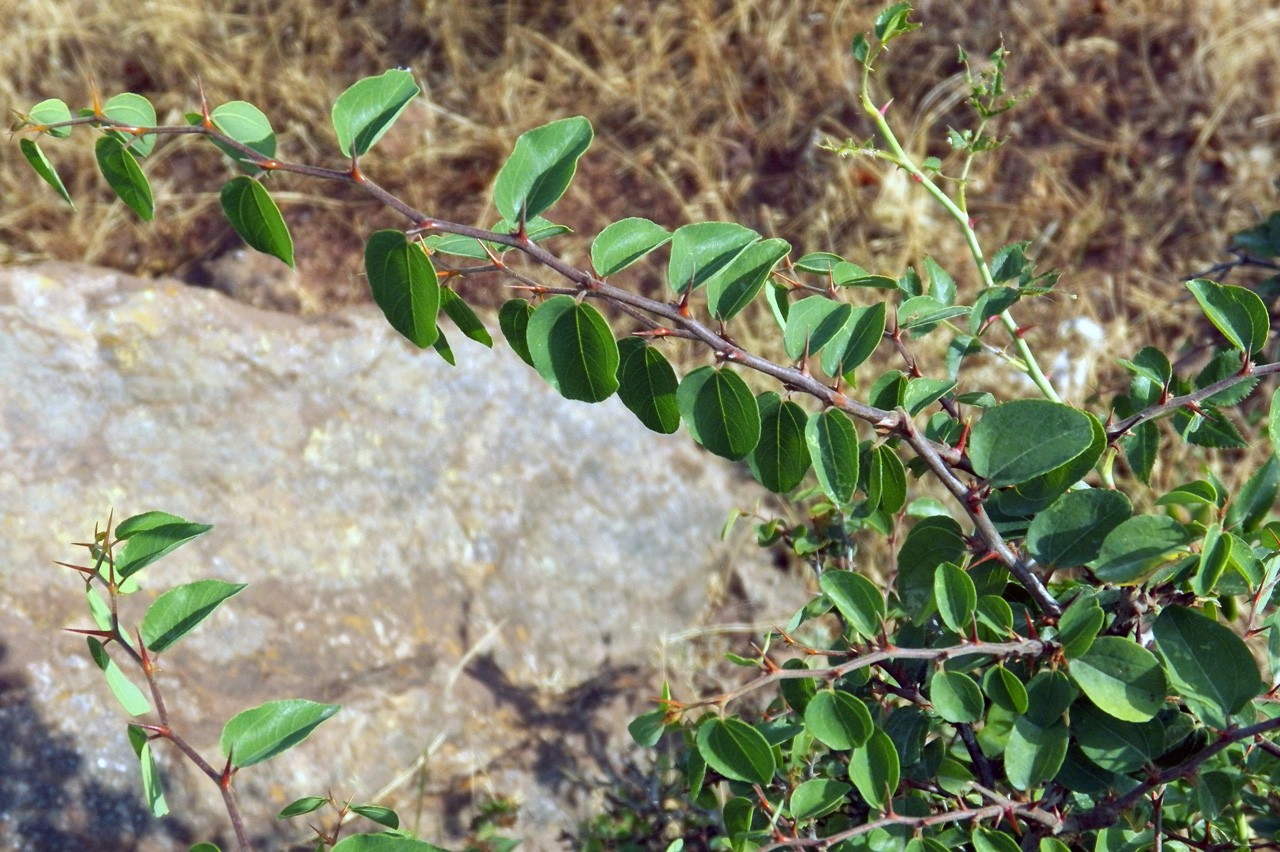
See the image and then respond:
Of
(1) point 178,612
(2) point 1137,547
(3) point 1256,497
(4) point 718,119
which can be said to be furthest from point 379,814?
(4) point 718,119

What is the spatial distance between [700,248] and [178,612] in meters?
0.59

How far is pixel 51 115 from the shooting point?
2.92 feet

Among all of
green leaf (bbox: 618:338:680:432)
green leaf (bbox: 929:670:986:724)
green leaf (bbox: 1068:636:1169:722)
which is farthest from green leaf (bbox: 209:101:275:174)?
green leaf (bbox: 1068:636:1169:722)

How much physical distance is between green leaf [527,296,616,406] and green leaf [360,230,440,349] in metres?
0.09

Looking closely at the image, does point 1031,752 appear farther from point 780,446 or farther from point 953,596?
point 780,446

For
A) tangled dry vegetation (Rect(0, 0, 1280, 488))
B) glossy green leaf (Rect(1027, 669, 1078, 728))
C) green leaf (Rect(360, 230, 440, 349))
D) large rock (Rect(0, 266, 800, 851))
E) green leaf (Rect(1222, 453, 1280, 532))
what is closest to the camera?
green leaf (Rect(360, 230, 440, 349))

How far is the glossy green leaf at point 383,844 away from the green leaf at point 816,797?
329 millimetres

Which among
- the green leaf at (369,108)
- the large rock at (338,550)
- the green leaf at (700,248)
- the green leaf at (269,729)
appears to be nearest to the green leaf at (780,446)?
the green leaf at (700,248)

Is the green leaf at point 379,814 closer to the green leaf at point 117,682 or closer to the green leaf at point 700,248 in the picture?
the green leaf at point 117,682

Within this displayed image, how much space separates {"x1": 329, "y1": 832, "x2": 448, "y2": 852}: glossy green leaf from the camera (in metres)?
0.91

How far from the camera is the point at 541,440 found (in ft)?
7.65

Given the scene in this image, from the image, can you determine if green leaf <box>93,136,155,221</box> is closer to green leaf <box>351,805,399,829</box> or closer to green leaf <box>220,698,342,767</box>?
green leaf <box>220,698,342,767</box>

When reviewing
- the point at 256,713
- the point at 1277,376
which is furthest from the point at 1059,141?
the point at 256,713

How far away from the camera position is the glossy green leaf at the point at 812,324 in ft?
3.10
